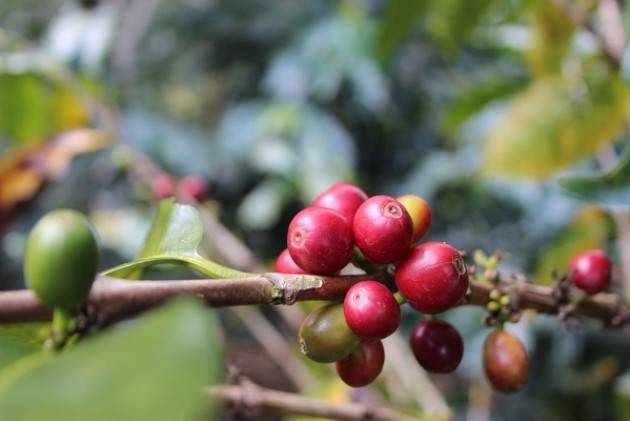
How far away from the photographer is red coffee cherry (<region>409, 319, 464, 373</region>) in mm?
486

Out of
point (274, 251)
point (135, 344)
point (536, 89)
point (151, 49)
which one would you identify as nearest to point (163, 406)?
point (135, 344)

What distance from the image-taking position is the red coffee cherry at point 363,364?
0.46 meters

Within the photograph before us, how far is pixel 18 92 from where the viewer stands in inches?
55.2

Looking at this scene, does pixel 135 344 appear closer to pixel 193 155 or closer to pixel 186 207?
pixel 186 207

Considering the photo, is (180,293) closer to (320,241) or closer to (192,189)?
(320,241)

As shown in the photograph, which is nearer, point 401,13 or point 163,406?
point 163,406

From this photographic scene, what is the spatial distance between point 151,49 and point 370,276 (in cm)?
343

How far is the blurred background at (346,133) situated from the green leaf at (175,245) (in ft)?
1.12

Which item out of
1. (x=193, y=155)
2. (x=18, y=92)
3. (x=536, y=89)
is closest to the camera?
(x=536, y=89)

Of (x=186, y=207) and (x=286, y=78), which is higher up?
(x=286, y=78)

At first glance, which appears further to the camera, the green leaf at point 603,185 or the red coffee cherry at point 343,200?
the green leaf at point 603,185

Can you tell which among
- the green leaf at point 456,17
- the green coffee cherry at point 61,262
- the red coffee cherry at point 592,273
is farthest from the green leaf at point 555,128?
the green coffee cherry at point 61,262

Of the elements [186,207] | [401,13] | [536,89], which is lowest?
[186,207]

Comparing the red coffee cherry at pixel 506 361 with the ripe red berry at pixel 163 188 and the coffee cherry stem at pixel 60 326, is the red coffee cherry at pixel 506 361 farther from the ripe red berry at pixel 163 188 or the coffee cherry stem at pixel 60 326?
the ripe red berry at pixel 163 188
